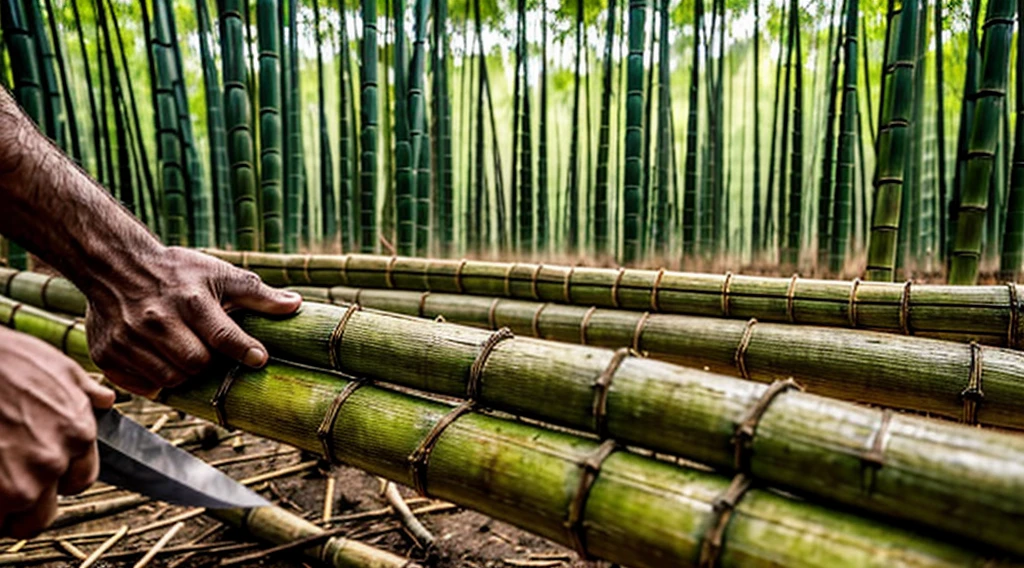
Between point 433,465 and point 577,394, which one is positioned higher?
point 577,394

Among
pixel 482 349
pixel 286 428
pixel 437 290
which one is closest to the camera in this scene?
pixel 482 349

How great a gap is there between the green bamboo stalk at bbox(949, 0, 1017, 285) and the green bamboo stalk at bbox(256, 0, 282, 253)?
2.50 m

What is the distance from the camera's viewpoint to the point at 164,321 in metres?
1.00

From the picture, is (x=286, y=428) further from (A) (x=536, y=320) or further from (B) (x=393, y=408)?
(A) (x=536, y=320)

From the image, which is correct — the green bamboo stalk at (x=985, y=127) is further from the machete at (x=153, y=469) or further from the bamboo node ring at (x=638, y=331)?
the machete at (x=153, y=469)

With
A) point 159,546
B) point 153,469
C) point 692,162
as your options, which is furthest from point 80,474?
point 692,162

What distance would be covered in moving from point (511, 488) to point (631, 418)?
0.19 metres

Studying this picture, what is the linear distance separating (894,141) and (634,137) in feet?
4.22

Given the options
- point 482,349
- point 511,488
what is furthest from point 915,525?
point 482,349

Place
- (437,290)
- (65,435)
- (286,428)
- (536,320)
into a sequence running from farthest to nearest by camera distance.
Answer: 1. (437,290)
2. (536,320)
3. (286,428)
4. (65,435)

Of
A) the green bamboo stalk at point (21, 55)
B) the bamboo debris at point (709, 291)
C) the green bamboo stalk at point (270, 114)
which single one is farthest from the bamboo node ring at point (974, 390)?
the green bamboo stalk at point (21, 55)

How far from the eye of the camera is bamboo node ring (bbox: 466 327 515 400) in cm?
91

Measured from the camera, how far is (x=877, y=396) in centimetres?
134

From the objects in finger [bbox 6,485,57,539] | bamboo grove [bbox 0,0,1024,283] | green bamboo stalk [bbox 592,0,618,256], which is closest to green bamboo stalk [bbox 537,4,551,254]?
bamboo grove [bbox 0,0,1024,283]
